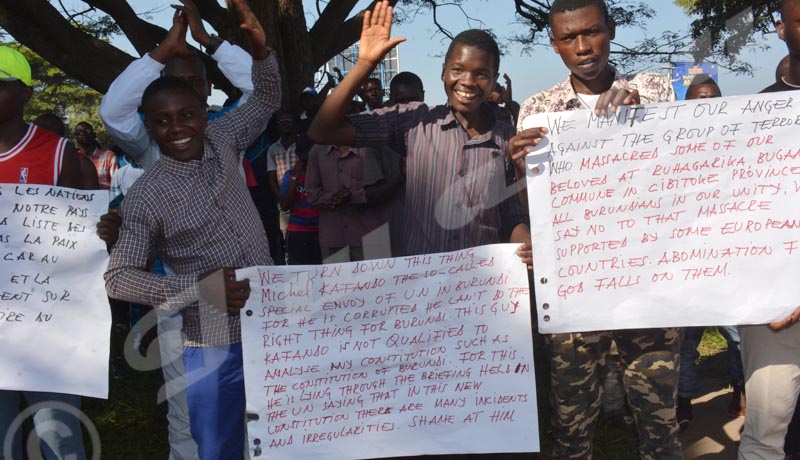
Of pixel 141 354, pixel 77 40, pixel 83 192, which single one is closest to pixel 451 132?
pixel 83 192

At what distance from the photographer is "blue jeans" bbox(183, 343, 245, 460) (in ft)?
8.27

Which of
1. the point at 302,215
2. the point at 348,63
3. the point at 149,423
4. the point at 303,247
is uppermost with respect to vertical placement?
the point at 348,63

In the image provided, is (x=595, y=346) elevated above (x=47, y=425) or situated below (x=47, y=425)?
above

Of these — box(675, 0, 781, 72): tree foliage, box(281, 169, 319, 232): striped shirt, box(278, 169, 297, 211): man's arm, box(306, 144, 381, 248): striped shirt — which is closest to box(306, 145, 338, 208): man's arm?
box(306, 144, 381, 248): striped shirt

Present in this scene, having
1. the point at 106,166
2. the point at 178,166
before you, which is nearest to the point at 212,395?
the point at 178,166

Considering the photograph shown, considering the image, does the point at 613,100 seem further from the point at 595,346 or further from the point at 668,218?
the point at 595,346

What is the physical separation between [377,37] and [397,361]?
118 cm

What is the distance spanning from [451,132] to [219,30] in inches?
272

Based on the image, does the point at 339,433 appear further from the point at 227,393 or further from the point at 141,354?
the point at 141,354

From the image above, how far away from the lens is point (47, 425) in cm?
270

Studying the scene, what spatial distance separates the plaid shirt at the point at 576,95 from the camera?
2619mm

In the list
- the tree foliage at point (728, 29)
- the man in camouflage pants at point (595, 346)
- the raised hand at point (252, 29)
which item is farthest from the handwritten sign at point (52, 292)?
the tree foliage at point (728, 29)

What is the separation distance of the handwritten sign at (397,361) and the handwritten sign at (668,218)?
22 centimetres

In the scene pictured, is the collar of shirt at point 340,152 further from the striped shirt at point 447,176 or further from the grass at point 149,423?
the striped shirt at point 447,176
